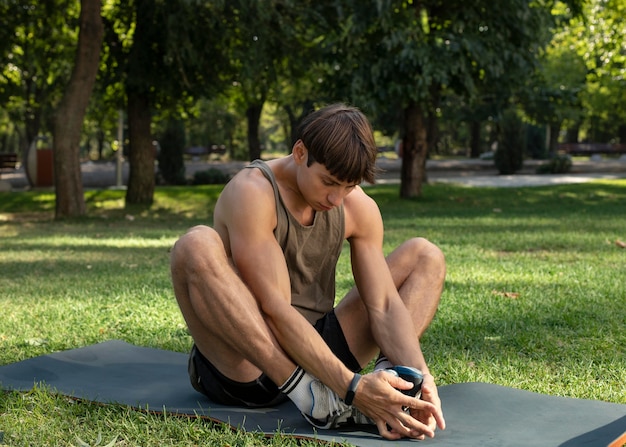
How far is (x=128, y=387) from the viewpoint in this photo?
4.25 meters

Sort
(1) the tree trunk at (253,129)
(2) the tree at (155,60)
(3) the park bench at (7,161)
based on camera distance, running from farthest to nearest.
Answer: (3) the park bench at (7,161) → (1) the tree trunk at (253,129) → (2) the tree at (155,60)

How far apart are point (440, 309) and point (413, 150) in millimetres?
12958

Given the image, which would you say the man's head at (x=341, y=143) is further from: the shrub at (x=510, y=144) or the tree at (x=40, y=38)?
the shrub at (x=510, y=144)

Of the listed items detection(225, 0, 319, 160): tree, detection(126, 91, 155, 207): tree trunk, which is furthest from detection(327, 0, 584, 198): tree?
detection(126, 91, 155, 207): tree trunk

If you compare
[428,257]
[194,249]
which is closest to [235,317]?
[194,249]

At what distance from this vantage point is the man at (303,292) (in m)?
3.39

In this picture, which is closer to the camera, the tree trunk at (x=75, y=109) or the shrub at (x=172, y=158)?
the tree trunk at (x=75, y=109)

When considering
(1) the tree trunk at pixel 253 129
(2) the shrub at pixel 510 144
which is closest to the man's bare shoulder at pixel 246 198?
(1) the tree trunk at pixel 253 129

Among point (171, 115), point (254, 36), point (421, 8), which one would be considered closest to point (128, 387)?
point (254, 36)

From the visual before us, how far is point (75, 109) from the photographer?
15.8 metres

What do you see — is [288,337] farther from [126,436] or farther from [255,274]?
[126,436]

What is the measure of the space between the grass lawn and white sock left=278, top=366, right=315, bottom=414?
203mm

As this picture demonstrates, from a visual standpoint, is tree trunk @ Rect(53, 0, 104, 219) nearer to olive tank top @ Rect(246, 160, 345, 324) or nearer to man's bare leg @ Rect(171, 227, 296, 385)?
olive tank top @ Rect(246, 160, 345, 324)

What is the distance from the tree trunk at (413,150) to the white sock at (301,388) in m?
15.2
